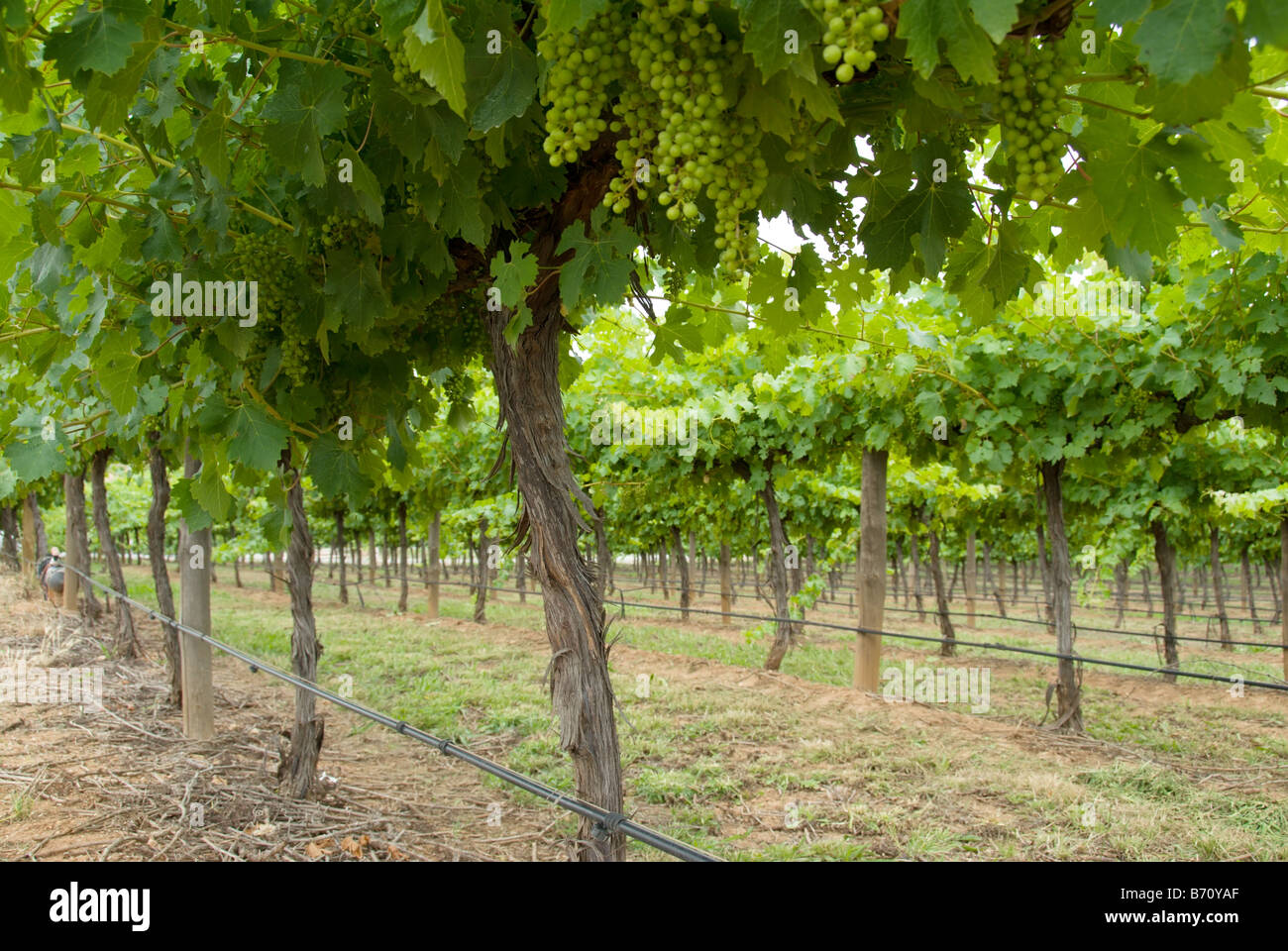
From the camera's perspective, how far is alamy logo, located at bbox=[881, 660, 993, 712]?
8656 millimetres

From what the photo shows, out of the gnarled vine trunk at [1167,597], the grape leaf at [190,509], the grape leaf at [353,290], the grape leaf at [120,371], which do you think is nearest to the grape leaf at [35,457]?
the grape leaf at [120,371]

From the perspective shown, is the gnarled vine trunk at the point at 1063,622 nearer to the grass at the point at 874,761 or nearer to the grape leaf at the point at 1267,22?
the grass at the point at 874,761

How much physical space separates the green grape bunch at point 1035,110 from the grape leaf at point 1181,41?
0.28 meters

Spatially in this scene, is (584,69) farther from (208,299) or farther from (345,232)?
(208,299)

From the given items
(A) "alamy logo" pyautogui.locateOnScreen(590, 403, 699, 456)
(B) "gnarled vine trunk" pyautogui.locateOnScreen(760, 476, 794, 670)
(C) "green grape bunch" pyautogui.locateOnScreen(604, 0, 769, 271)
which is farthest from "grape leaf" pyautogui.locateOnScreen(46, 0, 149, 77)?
(B) "gnarled vine trunk" pyautogui.locateOnScreen(760, 476, 794, 670)

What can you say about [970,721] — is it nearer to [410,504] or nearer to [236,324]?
[236,324]

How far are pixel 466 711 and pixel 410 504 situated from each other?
38.9ft

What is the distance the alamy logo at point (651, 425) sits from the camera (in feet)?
31.7

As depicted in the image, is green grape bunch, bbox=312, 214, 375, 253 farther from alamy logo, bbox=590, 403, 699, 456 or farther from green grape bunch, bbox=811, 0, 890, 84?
alamy logo, bbox=590, 403, 699, 456

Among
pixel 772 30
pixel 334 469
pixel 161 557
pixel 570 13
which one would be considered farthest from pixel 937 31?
pixel 161 557

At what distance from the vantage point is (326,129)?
165 centimetres

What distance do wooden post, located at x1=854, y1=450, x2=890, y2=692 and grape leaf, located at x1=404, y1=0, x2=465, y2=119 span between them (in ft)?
24.7

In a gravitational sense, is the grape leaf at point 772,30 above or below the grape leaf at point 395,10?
below

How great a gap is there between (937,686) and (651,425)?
4.72 m
